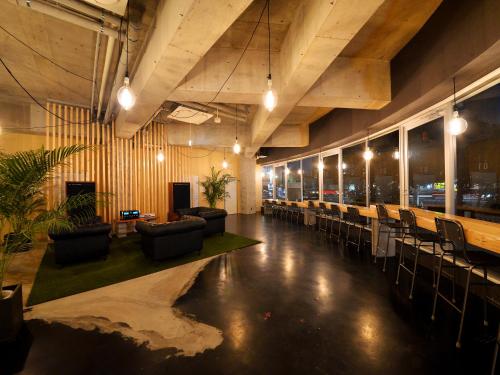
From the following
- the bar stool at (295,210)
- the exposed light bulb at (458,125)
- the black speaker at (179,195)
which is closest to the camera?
the exposed light bulb at (458,125)

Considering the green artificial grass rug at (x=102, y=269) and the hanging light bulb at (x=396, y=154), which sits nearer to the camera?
the green artificial grass rug at (x=102, y=269)

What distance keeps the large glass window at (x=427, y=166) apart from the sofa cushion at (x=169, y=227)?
4.15 metres

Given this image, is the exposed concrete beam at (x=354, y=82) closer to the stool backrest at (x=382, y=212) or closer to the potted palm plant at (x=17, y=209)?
the stool backrest at (x=382, y=212)

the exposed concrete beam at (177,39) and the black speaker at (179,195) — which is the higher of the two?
the exposed concrete beam at (177,39)

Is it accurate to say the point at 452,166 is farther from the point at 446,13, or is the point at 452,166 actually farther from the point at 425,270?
the point at 446,13

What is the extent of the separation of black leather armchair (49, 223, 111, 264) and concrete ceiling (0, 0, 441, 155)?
2.44 metres

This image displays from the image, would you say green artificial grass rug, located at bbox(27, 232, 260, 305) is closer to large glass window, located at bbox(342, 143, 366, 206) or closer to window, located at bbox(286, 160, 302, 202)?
large glass window, located at bbox(342, 143, 366, 206)

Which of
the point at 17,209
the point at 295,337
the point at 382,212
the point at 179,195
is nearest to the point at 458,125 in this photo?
the point at 382,212

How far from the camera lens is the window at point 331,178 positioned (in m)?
7.08

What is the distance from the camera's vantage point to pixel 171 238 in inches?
166

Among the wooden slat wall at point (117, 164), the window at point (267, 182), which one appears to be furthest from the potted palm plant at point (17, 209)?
the window at point (267, 182)

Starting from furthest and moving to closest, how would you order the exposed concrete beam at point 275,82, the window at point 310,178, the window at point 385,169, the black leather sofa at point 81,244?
the window at point 310,178, the window at point 385,169, the black leather sofa at point 81,244, the exposed concrete beam at point 275,82

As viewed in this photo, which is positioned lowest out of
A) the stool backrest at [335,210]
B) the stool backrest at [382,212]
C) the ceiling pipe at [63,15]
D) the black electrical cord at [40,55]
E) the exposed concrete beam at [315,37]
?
the stool backrest at [335,210]

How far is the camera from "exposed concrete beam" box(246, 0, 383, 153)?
6.79ft
